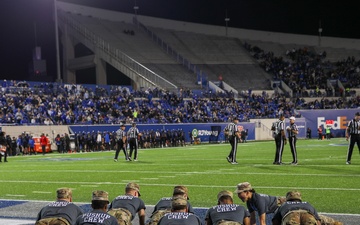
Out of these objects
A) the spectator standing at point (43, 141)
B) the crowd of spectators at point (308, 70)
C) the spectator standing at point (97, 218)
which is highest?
the crowd of spectators at point (308, 70)

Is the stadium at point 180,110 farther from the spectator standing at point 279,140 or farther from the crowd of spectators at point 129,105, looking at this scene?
the spectator standing at point 279,140

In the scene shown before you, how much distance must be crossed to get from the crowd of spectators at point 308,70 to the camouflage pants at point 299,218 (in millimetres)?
53435

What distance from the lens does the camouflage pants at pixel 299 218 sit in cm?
599

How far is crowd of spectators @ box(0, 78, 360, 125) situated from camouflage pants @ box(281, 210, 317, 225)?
33.2m

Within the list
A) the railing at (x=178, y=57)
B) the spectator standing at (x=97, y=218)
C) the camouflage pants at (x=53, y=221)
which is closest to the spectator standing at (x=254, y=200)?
the spectator standing at (x=97, y=218)

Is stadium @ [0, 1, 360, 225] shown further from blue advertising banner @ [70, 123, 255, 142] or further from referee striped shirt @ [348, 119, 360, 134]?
referee striped shirt @ [348, 119, 360, 134]

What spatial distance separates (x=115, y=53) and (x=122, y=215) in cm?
5278

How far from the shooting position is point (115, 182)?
607 inches

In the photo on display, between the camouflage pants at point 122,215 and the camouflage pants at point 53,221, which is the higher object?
the camouflage pants at point 53,221

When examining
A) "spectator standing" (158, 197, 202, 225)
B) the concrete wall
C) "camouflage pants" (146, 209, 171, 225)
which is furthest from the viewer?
the concrete wall

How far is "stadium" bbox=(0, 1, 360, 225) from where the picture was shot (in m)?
14.5

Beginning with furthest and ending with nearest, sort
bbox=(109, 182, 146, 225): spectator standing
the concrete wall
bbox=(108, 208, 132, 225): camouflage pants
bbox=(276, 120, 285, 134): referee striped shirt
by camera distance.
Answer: the concrete wall < bbox=(276, 120, 285, 134): referee striped shirt < bbox=(109, 182, 146, 225): spectator standing < bbox=(108, 208, 132, 225): camouflage pants

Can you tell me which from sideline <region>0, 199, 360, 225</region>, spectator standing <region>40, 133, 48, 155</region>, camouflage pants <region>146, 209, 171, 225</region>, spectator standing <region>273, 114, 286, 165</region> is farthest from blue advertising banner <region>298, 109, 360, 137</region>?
camouflage pants <region>146, 209, 171, 225</region>

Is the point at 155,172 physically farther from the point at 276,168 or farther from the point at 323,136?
the point at 323,136
